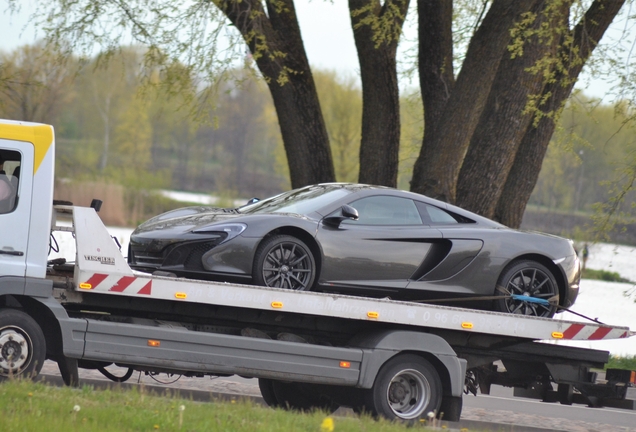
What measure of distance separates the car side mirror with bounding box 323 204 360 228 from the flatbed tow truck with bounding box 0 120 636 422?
2.57 feet

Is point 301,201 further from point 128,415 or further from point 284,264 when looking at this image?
point 128,415

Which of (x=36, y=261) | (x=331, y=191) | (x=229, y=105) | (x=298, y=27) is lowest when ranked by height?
(x=36, y=261)

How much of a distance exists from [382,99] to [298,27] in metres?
1.88

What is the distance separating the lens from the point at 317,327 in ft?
25.4

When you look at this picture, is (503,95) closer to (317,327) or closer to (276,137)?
(317,327)

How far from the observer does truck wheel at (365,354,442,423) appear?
7.61 metres

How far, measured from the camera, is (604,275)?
125 feet

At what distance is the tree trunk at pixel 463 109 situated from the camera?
498 inches

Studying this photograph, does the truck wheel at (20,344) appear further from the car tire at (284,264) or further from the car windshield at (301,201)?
the car windshield at (301,201)

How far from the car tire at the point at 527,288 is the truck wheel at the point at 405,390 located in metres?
1.15

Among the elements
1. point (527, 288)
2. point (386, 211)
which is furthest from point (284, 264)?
point (527, 288)

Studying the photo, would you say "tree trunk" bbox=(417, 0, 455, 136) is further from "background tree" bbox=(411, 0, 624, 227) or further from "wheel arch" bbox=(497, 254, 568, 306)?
"wheel arch" bbox=(497, 254, 568, 306)

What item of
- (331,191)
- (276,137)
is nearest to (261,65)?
(331,191)

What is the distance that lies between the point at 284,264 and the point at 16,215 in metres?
2.36
